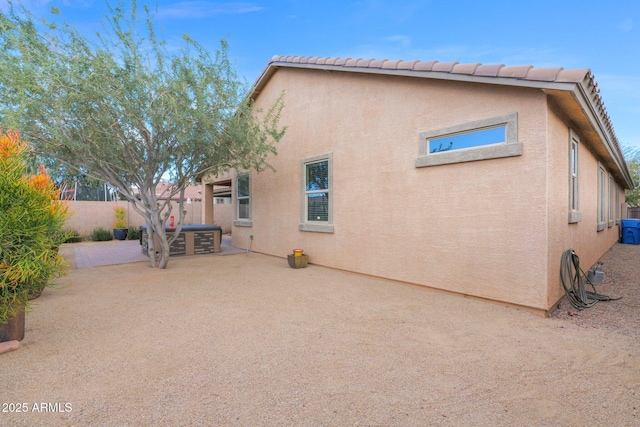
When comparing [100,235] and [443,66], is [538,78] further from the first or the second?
[100,235]

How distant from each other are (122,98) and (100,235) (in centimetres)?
1122

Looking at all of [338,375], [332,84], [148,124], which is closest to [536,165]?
[338,375]

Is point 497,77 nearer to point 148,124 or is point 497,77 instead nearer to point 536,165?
point 536,165

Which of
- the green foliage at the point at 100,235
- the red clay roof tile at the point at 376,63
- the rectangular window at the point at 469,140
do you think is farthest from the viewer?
the green foliage at the point at 100,235

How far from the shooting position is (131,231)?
1515 centimetres

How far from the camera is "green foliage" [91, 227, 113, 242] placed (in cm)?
1451

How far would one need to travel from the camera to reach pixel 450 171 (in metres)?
5.11

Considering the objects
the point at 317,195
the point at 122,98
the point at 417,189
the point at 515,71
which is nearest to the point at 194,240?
the point at 317,195

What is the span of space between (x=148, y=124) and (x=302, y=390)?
6.11m

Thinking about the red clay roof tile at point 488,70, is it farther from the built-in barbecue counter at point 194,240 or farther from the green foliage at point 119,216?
the green foliage at point 119,216

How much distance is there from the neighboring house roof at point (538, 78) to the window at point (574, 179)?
28cm

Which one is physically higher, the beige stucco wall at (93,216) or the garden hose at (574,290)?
the beige stucco wall at (93,216)

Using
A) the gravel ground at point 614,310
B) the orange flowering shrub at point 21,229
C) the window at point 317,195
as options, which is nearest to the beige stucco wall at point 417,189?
the window at point 317,195

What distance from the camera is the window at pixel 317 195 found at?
7.53 meters
